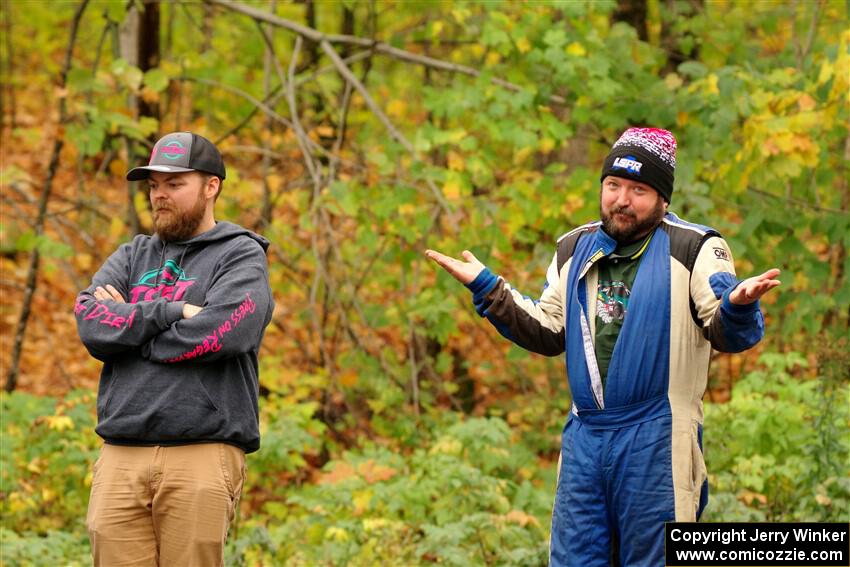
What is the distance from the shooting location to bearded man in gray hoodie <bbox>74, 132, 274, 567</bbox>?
11.5 ft

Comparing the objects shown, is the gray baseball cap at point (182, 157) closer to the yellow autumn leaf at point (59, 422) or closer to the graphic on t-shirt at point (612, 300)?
the graphic on t-shirt at point (612, 300)

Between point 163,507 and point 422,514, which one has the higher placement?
point 163,507

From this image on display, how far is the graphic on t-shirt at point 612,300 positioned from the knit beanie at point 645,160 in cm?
35

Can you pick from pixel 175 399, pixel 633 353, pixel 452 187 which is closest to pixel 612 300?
pixel 633 353

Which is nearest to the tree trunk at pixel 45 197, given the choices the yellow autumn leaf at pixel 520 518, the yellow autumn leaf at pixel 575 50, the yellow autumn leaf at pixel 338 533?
the yellow autumn leaf at pixel 338 533

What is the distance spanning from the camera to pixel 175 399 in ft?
11.5

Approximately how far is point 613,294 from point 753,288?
0.58m

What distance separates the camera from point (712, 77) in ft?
21.3

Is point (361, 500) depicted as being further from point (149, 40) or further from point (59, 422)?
point (149, 40)

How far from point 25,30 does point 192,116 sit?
13.0ft

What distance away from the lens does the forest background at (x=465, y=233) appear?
5.79 meters

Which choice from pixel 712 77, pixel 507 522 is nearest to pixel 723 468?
pixel 507 522

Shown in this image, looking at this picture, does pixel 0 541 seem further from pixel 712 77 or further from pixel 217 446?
pixel 712 77

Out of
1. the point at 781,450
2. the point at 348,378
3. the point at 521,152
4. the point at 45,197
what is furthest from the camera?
the point at 348,378
